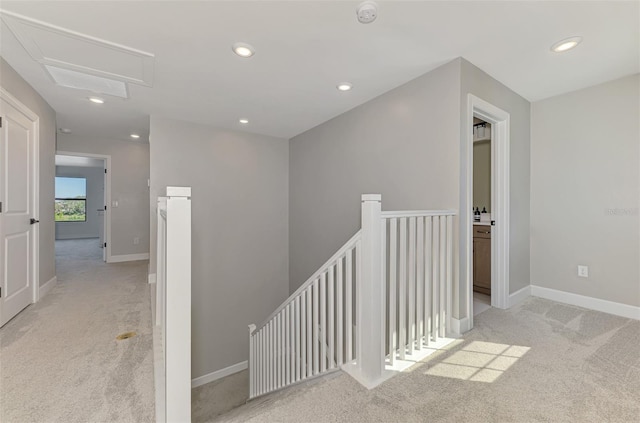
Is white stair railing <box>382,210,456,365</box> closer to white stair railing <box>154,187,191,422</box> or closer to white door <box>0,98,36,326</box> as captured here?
white stair railing <box>154,187,191,422</box>

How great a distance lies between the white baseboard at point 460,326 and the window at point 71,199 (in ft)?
36.8

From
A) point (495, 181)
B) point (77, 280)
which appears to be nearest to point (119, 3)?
point (495, 181)

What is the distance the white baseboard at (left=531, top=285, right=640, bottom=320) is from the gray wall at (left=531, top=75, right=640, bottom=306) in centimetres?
5

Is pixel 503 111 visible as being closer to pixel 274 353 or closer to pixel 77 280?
pixel 274 353

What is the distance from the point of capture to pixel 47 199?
3195 mm

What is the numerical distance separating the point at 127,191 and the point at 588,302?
7.13 meters

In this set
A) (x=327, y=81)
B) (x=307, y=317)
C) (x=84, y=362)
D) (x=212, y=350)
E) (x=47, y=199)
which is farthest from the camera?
(x=212, y=350)

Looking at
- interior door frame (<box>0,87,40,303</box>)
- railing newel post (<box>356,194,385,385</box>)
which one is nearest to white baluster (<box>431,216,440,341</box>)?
railing newel post (<box>356,194,385,385</box>)

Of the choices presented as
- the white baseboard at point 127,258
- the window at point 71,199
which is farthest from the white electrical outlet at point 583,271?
the window at point 71,199

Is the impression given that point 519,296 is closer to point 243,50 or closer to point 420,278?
point 420,278

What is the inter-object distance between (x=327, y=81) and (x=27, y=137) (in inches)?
125

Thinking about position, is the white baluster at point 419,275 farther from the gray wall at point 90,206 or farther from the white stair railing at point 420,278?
the gray wall at point 90,206

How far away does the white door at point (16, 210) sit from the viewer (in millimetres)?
2321

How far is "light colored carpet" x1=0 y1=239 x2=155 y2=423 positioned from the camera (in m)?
1.38
